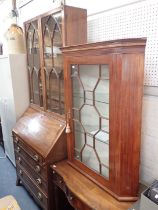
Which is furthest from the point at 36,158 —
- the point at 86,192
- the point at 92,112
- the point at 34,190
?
the point at 92,112

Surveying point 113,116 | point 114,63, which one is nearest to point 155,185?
point 113,116

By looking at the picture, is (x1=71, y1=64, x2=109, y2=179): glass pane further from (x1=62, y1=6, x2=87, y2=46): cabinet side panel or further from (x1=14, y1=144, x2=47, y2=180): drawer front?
(x1=14, y1=144, x2=47, y2=180): drawer front

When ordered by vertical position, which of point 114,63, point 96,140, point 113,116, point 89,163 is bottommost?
point 89,163

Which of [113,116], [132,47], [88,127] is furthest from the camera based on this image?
[88,127]

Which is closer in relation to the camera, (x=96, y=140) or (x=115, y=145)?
(x=115, y=145)

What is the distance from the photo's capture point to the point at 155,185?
107 cm

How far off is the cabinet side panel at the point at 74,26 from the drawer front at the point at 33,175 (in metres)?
1.27

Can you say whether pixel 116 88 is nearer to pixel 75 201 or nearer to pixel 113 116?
pixel 113 116

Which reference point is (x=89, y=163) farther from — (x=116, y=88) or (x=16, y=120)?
(x=16, y=120)

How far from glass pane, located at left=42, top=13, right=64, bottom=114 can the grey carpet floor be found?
113 centimetres

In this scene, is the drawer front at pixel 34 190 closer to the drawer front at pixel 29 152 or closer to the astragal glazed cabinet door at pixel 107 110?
the drawer front at pixel 29 152

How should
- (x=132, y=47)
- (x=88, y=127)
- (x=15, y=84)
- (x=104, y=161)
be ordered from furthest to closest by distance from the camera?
(x=15, y=84) < (x=88, y=127) < (x=104, y=161) < (x=132, y=47)

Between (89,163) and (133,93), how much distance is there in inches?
27.8

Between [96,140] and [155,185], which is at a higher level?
[96,140]
